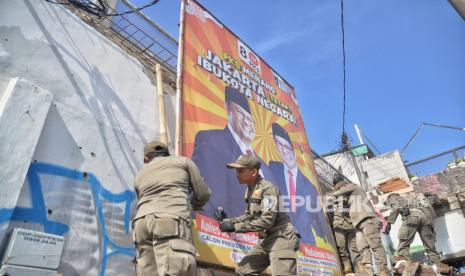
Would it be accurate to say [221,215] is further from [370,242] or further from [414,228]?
[414,228]

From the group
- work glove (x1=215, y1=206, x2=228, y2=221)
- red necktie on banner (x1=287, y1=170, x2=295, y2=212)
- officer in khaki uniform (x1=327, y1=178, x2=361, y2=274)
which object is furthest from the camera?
officer in khaki uniform (x1=327, y1=178, x2=361, y2=274)

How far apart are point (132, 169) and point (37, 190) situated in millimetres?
1086

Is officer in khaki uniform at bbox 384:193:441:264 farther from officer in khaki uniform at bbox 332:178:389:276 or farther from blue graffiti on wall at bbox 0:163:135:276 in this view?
blue graffiti on wall at bbox 0:163:135:276

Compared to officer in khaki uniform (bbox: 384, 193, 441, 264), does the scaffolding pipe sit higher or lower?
higher

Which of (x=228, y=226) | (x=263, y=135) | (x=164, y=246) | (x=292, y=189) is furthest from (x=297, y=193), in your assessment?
(x=164, y=246)

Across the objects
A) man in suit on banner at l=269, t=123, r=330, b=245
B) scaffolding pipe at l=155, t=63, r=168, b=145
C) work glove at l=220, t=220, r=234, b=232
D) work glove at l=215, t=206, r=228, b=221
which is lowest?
work glove at l=220, t=220, r=234, b=232

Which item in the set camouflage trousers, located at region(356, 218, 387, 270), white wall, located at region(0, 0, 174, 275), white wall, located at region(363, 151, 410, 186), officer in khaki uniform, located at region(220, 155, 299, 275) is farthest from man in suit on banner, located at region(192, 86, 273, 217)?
white wall, located at region(363, 151, 410, 186)

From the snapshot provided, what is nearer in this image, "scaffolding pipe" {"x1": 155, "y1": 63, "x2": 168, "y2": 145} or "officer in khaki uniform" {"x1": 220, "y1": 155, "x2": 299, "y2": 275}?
"officer in khaki uniform" {"x1": 220, "y1": 155, "x2": 299, "y2": 275}

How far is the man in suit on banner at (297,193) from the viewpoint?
555 centimetres

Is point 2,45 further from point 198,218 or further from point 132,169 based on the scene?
point 198,218

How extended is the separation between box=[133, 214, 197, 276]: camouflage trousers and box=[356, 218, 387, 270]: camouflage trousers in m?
3.56

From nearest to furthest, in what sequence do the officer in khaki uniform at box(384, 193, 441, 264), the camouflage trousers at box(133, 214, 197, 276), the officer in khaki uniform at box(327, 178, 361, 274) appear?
the camouflage trousers at box(133, 214, 197, 276) → the officer in khaki uniform at box(327, 178, 361, 274) → the officer in khaki uniform at box(384, 193, 441, 264)

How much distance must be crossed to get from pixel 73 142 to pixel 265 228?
200 centimetres

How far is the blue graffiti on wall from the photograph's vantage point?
9.27 ft
